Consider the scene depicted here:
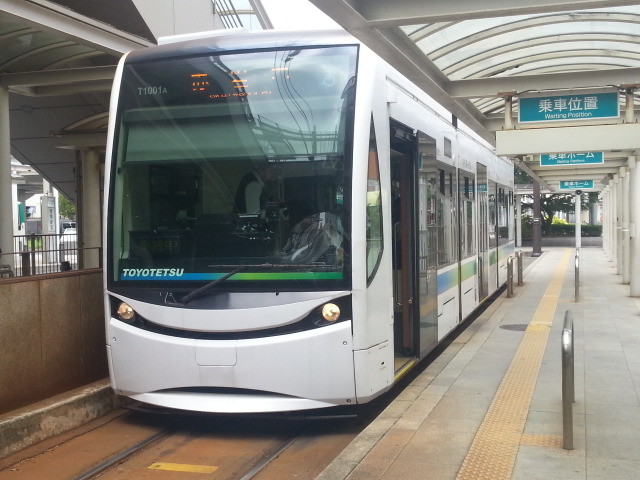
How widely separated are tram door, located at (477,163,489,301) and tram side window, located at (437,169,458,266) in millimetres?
2678

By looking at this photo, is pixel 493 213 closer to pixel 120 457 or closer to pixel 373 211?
pixel 373 211

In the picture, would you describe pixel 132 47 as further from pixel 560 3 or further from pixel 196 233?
pixel 560 3

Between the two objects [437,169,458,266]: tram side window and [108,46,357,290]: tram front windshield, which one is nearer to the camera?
[108,46,357,290]: tram front windshield

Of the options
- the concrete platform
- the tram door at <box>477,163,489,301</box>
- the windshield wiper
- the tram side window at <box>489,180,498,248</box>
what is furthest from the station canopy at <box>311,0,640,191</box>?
the concrete platform

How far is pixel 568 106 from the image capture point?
1093 centimetres

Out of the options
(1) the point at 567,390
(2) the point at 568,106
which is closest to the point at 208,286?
(1) the point at 567,390

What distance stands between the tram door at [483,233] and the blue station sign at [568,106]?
1.96 m

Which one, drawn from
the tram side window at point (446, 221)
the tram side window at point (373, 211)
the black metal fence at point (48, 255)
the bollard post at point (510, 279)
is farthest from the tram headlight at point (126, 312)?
the bollard post at point (510, 279)

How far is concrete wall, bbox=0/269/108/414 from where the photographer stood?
256 inches

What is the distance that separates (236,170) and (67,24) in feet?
15.0

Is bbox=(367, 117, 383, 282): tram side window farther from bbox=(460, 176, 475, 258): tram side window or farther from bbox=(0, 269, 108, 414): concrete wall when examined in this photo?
bbox=(460, 176, 475, 258): tram side window

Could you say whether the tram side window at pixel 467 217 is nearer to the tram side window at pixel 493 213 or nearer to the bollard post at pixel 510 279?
the tram side window at pixel 493 213

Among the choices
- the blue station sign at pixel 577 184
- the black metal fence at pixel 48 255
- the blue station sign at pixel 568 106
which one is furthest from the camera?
the blue station sign at pixel 577 184

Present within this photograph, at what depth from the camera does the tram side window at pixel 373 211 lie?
6152mm
